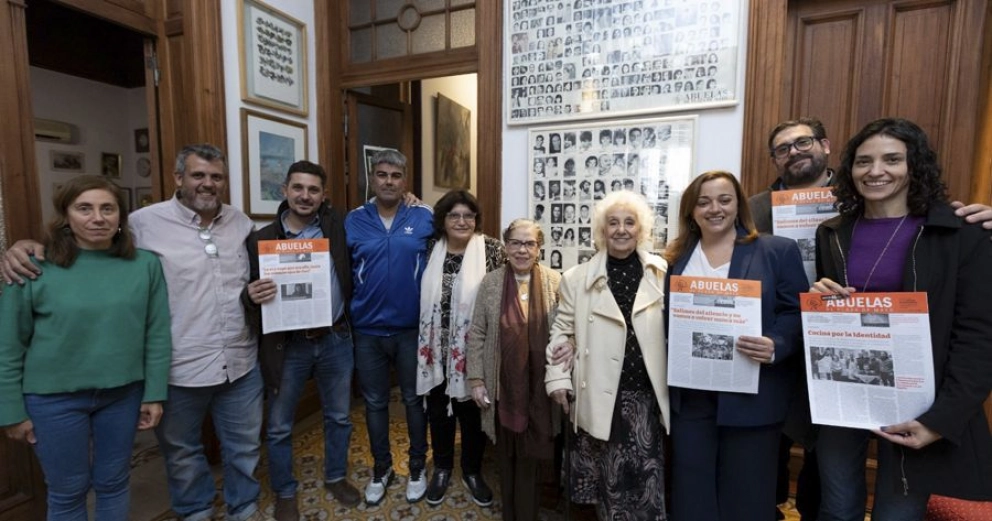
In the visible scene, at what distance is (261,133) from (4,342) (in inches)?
66.6

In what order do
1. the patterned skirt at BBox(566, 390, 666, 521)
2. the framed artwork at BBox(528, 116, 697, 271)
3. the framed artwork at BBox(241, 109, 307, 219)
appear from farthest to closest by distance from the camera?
the framed artwork at BBox(241, 109, 307, 219)
the framed artwork at BBox(528, 116, 697, 271)
the patterned skirt at BBox(566, 390, 666, 521)

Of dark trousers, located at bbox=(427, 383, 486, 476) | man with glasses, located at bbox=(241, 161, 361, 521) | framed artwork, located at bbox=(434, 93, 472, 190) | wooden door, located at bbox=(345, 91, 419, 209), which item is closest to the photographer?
man with glasses, located at bbox=(241, 161, 361, 521)

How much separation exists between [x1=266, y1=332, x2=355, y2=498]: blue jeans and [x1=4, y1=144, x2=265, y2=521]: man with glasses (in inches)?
4.8

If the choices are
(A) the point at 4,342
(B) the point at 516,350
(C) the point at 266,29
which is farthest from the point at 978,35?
(A) the point at 4,342

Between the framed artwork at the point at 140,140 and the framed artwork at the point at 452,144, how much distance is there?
3.19 m

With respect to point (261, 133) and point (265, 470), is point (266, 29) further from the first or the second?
point (265, 470)

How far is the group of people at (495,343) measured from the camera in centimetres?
129

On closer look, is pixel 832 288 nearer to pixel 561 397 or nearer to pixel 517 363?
pixel 561 397

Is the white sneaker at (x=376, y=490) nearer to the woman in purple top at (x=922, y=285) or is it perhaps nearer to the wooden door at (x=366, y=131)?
the wooden door at (x=366, y=131)

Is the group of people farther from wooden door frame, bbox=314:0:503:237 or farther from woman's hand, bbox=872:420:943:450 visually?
wooden door frame, bbox=314:0:503:237

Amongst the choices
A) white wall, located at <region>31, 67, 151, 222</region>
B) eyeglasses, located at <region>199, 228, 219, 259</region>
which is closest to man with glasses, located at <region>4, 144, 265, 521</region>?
eyeglasses, located at <region>199, 228, 219, 259</region>

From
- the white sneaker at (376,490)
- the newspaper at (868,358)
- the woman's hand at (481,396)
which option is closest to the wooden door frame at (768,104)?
the newspaper at (868,358)

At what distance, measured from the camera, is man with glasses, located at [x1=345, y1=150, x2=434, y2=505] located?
218 centimetres

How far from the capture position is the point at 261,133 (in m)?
2.81
